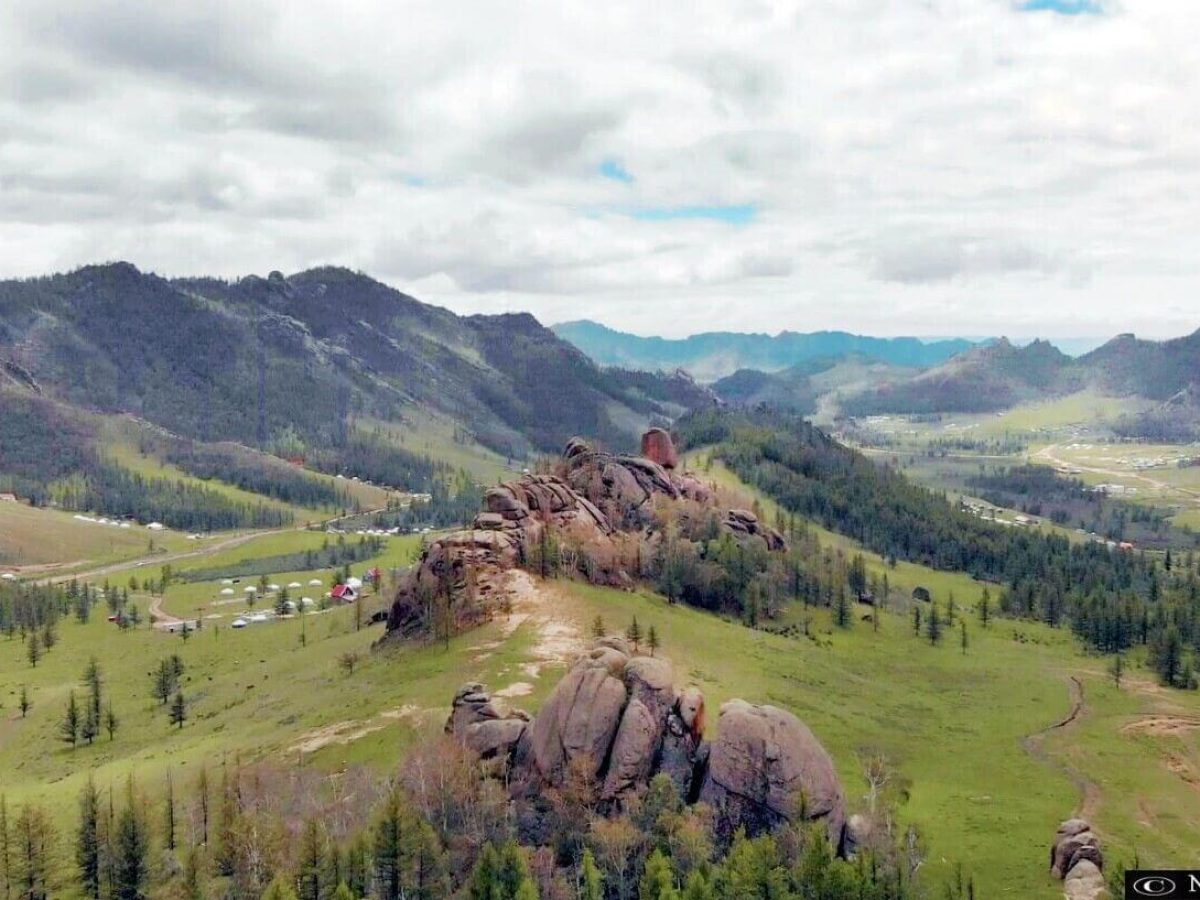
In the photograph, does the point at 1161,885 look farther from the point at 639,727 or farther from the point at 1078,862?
the point at 639,727

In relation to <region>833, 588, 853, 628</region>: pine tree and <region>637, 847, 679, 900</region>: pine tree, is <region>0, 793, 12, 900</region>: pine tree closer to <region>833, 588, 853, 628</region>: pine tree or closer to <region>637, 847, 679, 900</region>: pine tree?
<region>637, 847, 679, 900</region>: pine tree

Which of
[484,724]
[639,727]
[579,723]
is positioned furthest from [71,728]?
[639,727]

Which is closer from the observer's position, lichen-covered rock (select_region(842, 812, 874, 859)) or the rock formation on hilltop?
lichen-covered rock (select_region(842, 812, 874, 859))

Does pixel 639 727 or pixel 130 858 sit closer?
pixel 130 858

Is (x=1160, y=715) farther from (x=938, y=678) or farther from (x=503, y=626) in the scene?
(x=503, y=626)

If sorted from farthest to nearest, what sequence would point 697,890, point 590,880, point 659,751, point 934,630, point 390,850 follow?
1. point 934,630
2. point 659,751
3. point 390,850
4. point 590,880
5. point 697,890

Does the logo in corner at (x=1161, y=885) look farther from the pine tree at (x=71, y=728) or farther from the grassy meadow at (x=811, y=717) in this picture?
the pine tree at (x=71, y=728)

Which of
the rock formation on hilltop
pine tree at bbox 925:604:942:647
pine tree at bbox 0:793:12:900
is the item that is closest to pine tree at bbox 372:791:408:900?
pine tree at bbox 0:793:12:900
